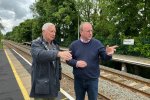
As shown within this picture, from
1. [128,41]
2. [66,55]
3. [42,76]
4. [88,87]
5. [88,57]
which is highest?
[128,41]

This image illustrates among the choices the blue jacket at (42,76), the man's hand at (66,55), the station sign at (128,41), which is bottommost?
the blue jacket at (42,76)

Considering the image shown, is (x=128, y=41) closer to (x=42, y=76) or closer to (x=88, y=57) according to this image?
(x=88, y=57)

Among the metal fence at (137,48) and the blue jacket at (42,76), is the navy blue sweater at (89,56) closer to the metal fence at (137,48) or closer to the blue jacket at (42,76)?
the blue jacket at (42,76)

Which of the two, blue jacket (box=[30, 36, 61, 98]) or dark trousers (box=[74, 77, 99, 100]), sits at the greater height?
blue jacket (box=[30, 36, 61, 98])

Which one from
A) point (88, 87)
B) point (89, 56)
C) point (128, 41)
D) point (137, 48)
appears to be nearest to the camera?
point (89, 56)

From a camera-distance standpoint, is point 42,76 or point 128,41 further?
point 128,41

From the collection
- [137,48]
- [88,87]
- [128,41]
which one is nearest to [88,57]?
[88,87]

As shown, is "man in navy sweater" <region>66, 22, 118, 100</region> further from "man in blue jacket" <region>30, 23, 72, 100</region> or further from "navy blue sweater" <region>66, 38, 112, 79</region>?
"man in blue jacket" <region>30, 23, 72, 100</region>

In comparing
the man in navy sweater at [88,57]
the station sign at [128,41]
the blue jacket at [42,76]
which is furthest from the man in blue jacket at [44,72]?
the station sign at [128,41]

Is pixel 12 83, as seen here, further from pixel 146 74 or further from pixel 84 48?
pixel 146 74

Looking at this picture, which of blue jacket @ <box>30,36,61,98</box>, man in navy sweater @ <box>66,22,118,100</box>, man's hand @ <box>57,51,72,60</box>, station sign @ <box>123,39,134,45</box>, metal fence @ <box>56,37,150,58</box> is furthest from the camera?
station sign @ <box>123,39,134,45</box>

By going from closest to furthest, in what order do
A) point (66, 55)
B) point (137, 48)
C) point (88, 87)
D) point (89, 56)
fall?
1. point (66, 55)
2. point (89, 56)
3. point (88, 87)
4. point (137, 48)

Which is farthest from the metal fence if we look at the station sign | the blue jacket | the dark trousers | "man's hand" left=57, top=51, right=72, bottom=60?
"man's hand" left=57, top=51, right=72, bottom=60

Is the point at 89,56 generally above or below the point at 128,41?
below
